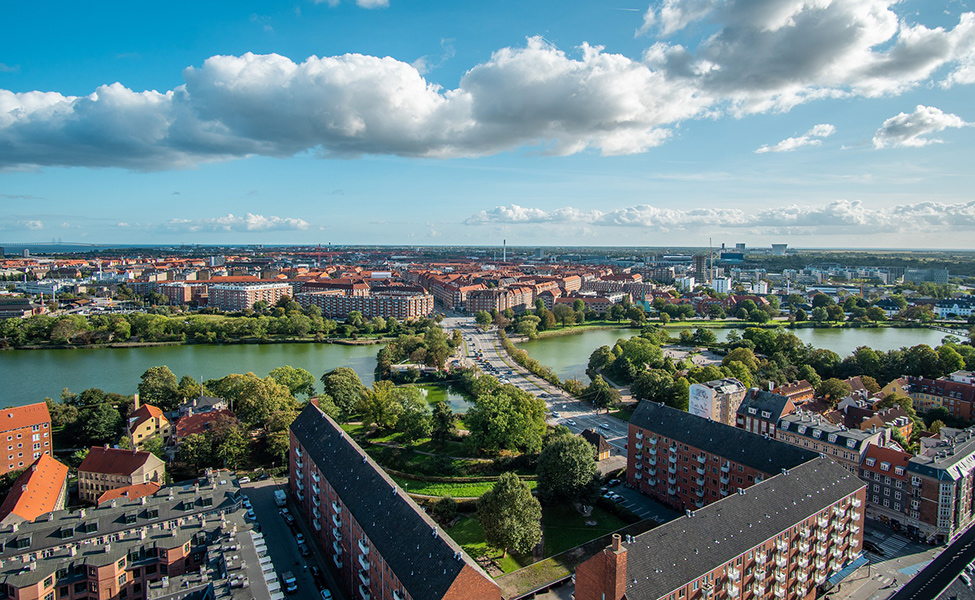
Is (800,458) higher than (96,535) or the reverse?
higher

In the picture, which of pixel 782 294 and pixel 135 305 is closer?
pixel 135 305

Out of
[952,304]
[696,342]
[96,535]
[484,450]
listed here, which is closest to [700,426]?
[484,450]

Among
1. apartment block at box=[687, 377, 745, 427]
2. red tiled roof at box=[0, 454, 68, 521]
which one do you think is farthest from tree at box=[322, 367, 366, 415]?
apartment block at box=[687, 377, 745, 427]

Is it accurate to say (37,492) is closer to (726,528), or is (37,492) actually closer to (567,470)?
(567,470)

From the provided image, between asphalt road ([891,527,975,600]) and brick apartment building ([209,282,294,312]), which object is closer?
asphalt road ([891,527,975,600])

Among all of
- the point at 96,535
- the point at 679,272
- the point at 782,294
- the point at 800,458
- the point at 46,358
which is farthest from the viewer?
the point at 679,272

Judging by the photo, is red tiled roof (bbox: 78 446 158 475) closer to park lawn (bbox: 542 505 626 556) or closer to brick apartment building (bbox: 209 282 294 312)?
park lawn (bbox: 542 505 626 556)

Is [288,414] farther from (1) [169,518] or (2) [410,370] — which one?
(2) [410,370]

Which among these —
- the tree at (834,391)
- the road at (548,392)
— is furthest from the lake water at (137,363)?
the tree at (834,391)
